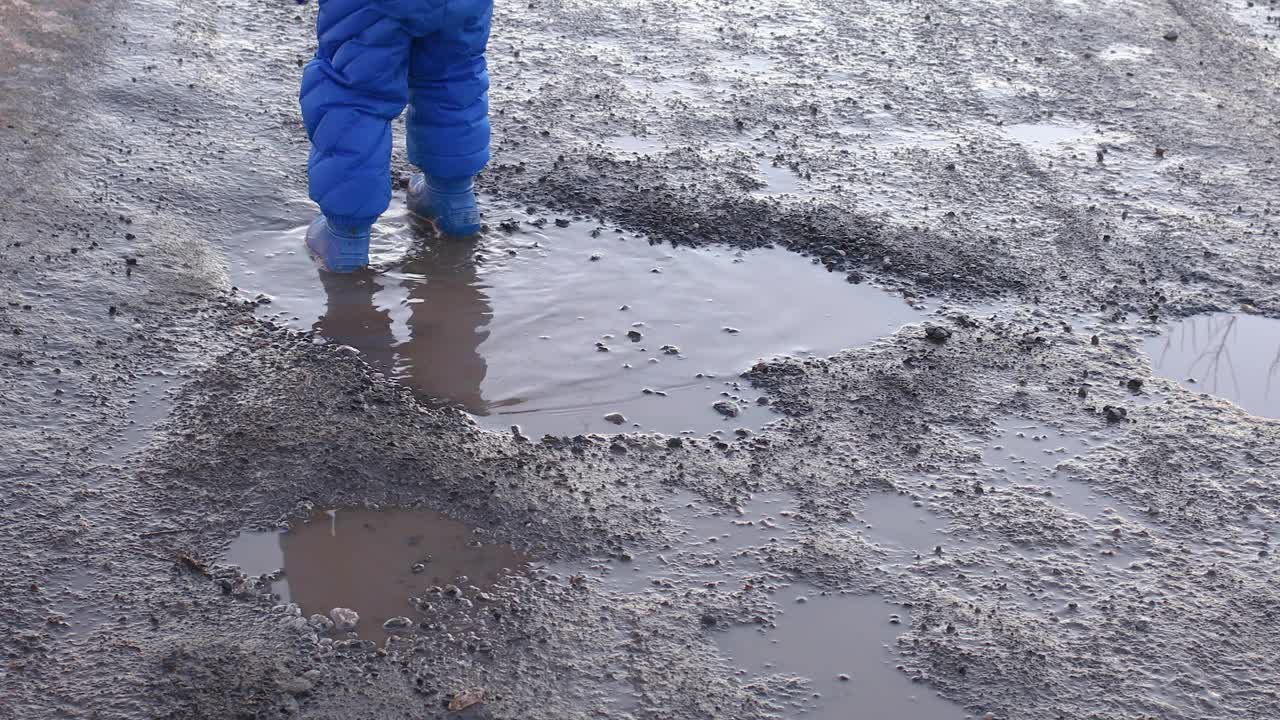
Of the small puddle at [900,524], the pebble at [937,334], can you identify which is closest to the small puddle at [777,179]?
the pebble at [937,334]

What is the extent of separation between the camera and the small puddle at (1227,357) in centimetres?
470

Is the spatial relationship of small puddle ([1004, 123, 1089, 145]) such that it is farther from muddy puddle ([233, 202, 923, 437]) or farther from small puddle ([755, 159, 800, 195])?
muddy puddle ([233, 202, 923, 437])

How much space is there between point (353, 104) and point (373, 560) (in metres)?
1.90

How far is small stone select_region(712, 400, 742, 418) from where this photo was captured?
4.36 metres

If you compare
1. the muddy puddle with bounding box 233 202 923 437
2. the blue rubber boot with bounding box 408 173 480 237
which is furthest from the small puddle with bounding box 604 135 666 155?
the blue rubber boot with bounding box 408 173 480 237

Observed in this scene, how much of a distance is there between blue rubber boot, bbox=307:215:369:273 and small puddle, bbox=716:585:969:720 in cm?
235

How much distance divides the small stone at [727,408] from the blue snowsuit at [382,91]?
1544mm

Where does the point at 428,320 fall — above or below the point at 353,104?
below

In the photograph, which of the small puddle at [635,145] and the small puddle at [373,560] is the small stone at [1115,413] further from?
the small puddle at [635,145]

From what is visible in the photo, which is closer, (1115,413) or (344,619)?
(344,619)

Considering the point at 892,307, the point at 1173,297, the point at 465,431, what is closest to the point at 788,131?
the point at 892,307

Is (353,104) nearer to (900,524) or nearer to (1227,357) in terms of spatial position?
(900,524)

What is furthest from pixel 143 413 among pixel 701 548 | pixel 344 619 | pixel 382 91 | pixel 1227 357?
pixel 1227 357

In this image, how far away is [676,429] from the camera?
429 centimetres
